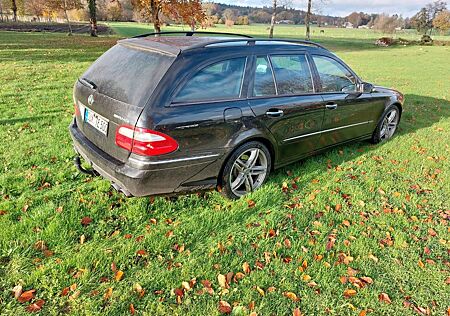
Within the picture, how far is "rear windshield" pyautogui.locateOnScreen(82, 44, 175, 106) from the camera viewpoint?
2.89m

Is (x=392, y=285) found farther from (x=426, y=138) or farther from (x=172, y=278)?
(x=426, y=138)

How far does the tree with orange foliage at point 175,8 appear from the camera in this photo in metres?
21.2

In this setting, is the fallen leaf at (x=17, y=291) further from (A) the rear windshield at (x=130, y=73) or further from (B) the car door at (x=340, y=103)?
(B) the car door at (x=340, y=103)

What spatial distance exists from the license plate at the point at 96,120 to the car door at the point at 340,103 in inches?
112

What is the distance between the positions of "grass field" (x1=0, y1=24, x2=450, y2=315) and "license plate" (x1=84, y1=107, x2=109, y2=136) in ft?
2.69

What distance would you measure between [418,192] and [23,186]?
4.99 metres

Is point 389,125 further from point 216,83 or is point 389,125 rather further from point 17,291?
point 17,291

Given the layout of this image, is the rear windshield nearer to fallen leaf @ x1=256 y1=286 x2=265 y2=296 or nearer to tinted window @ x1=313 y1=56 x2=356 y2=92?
fallen leaf @ x1=256 y1=286 x2=265 y2=296

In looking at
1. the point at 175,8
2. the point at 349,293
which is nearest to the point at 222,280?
the point at 349,293

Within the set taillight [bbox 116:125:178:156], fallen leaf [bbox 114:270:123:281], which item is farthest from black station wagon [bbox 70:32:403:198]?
fallen leaf [bbox 114:270:123:281]

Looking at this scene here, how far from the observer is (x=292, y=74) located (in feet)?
13.1

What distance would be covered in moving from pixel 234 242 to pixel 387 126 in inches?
174

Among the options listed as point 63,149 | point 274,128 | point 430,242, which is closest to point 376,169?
point 430,242

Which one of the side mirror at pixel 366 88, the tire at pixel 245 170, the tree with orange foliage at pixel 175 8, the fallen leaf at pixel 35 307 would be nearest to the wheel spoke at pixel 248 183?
the tire at pixel 245 170
